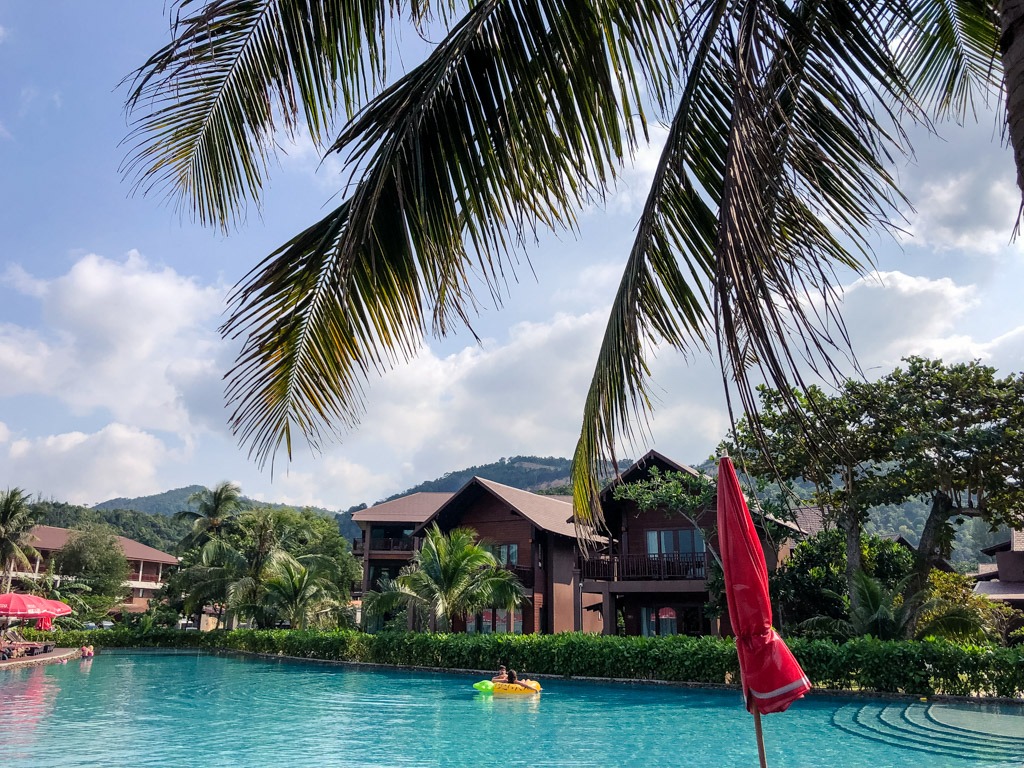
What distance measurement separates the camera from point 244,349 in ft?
9.41

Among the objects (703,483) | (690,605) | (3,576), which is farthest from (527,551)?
(3,576)

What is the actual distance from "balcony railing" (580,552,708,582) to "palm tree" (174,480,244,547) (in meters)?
24.3

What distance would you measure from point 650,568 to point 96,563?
33784 mm

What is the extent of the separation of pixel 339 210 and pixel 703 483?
20732 mm

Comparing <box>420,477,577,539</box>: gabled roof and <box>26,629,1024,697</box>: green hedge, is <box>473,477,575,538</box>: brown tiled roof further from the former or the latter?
<box>26,629,1024,697</box>: green hedge

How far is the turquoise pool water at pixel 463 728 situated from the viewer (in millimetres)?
11844

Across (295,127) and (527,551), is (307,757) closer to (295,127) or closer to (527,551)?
(295,127)

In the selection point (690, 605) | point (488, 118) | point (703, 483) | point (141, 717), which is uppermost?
point (703, 483)

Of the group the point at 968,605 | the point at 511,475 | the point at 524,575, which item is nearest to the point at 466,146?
the point at 968,605

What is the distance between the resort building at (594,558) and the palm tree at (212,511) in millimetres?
10196

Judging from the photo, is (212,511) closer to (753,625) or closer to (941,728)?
(941,728)

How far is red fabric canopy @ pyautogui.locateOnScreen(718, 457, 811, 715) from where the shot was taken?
366cm

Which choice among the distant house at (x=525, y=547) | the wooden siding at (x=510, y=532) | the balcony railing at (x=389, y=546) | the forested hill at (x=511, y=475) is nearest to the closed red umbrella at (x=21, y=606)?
the distant house at (x=525, y=547)

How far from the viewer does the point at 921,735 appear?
12.9 meters
